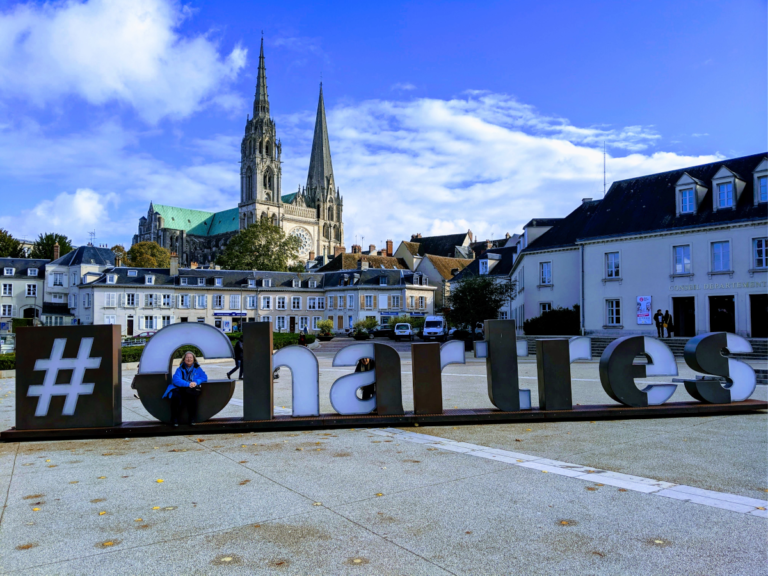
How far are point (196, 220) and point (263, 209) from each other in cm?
3012

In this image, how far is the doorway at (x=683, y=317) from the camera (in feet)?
110

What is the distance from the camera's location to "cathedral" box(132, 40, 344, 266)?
457ft

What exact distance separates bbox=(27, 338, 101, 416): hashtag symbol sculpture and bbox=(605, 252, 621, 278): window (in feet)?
106

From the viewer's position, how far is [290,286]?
7900 cm

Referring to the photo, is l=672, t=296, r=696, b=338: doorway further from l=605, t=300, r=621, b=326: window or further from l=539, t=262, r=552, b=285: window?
l=539, t=262, r=552, b=285: window

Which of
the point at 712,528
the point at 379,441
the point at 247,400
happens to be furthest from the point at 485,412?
the point at 712,528

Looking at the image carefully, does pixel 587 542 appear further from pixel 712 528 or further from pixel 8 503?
pixel 8 503

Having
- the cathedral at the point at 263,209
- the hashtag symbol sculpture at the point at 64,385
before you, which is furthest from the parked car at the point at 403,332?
the cathedral at the point at 263,209

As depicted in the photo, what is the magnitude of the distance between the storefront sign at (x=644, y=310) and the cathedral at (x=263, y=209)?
10135 cm

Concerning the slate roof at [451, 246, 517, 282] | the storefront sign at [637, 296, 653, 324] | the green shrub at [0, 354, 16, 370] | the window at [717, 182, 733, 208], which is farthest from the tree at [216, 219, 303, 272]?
the window at [717, 182, 733, 208]

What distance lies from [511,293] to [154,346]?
4440cm

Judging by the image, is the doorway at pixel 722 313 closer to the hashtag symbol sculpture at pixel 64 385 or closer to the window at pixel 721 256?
the window at pixel 721 256

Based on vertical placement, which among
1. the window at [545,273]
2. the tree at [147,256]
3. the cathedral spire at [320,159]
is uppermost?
the cathedral spire at [320,159]

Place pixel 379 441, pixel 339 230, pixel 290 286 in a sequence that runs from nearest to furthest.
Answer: pixel 379 441 < pixel 290 286 < pixel 339 230
